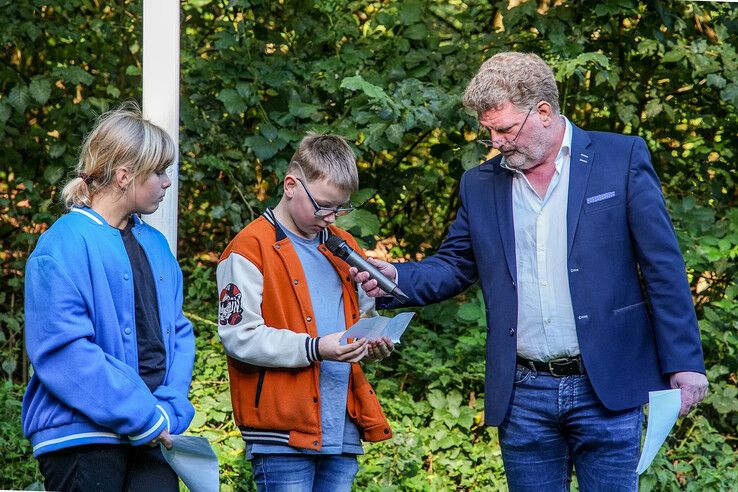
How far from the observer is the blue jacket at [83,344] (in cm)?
298

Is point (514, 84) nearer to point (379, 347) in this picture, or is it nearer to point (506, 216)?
point (506, 216)

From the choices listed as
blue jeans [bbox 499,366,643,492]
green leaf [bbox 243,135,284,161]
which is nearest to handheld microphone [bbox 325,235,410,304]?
blue jeans [bbox 499,366,643,492]

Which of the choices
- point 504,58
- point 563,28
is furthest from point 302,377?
point 563,28

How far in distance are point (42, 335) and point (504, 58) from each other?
1.80m

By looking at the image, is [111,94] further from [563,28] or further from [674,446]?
[674,446]

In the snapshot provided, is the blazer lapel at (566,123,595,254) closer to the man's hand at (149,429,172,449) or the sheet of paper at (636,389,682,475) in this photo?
the sheet of paper at (636,389,682,475)

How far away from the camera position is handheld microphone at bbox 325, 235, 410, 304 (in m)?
3.52

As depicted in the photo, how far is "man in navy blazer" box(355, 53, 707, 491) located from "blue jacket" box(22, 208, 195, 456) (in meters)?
0.89

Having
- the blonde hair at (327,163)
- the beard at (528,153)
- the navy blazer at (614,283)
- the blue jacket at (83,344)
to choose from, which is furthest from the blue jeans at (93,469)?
the beard at (528,153)

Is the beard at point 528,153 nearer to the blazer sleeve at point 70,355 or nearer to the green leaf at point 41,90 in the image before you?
the blazer sleeve at point 70,355

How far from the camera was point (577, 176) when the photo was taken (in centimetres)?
346

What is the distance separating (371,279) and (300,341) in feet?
1.25

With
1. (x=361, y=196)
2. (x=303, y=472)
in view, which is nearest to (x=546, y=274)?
(x=303, y=472)

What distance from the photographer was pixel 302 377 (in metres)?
3.42
